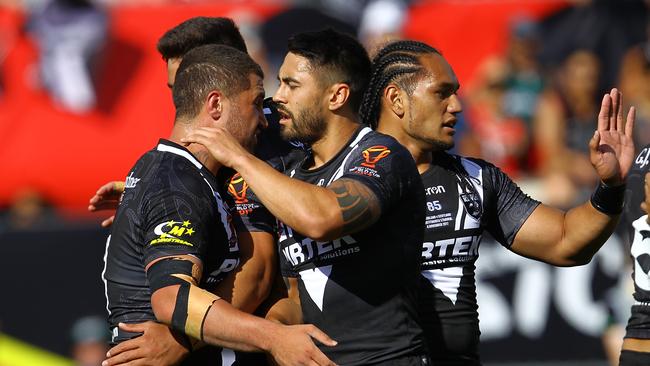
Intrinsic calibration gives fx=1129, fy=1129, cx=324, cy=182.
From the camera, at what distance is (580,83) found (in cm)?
1255

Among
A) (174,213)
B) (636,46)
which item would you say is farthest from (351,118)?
(636,46)

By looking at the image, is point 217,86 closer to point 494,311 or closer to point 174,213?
point 174,213

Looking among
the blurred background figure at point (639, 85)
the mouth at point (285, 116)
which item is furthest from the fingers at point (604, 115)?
the blurred background figure at point (639, 85)

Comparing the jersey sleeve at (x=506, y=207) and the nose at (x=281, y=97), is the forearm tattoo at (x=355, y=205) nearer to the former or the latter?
the nose at (x=281, y=97)

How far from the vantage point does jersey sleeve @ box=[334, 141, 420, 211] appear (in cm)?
506

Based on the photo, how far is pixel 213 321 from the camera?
489 cm

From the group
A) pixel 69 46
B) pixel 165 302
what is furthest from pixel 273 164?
pixel 69 46

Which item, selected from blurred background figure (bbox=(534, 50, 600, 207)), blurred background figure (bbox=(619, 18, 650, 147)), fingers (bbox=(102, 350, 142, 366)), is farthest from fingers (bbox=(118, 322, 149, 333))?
blurred background figure (bbox=(534, 50, 600, 207))

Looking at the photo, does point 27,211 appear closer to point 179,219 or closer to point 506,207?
point 506,207

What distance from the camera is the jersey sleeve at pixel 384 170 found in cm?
506

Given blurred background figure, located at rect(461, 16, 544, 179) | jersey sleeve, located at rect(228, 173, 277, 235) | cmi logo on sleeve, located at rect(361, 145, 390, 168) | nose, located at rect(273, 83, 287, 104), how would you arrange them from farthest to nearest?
blurred background figure, located at rect(461, 16, 544, 179), jersey sleeve, located at rect(228, 173, 277, 235), nose, located at rect(273, 83, 287, 104), cmi logo on sleeve, located at rect(361, 145, 390, 168)

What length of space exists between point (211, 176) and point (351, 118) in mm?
746

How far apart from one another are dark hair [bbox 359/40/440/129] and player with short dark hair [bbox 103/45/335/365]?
883 mm

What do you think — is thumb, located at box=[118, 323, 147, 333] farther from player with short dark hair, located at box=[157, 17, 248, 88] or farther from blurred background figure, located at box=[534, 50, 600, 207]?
blurred background figure, located at box=[534, 50, 600, 207]
